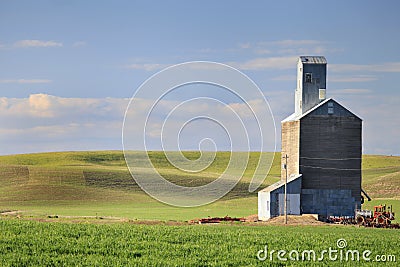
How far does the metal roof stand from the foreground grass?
24.3m

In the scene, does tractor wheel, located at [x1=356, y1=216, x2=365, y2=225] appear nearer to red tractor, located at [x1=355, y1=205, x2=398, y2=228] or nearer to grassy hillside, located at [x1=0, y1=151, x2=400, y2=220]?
red tractor, located at [x1=355, y1=205, x2=398, y2=228]

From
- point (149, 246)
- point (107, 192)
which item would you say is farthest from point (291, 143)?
point (107, 192)

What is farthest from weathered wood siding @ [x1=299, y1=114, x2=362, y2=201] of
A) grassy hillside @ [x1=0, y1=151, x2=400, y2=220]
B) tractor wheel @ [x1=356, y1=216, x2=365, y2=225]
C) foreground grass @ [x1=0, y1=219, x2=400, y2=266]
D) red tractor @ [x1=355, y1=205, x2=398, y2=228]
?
foreground grass @ [x1=0, y1=219, x2=400, y2=266]

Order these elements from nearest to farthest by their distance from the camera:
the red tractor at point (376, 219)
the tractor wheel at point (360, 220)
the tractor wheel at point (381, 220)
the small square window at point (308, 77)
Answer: the red tractor at point (376, 219), the tractor wheel at point (381, 220), the tractor wheel at point (360, 220), the small square window at point (308, 77)

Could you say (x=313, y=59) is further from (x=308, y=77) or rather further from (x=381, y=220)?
(x=381, y=220)

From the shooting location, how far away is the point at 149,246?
26.6 meters

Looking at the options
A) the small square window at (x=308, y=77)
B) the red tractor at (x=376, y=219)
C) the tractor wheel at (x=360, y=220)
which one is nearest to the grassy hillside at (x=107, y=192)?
the small square window at (x=308, y=77)

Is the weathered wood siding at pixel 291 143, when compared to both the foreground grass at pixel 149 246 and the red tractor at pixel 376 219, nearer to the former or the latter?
the red tractor at pixel 376 219

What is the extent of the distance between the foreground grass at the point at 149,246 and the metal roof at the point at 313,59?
79.9 feet

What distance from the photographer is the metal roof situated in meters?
54.8

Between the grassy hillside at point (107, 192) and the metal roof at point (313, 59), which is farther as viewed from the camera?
the grassy hillside at point (107, 192)

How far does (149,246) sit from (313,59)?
3145cm

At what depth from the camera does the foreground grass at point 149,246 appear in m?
23.4

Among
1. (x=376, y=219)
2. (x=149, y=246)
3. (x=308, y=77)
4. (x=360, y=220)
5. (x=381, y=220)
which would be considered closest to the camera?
(x=149, y=246)
